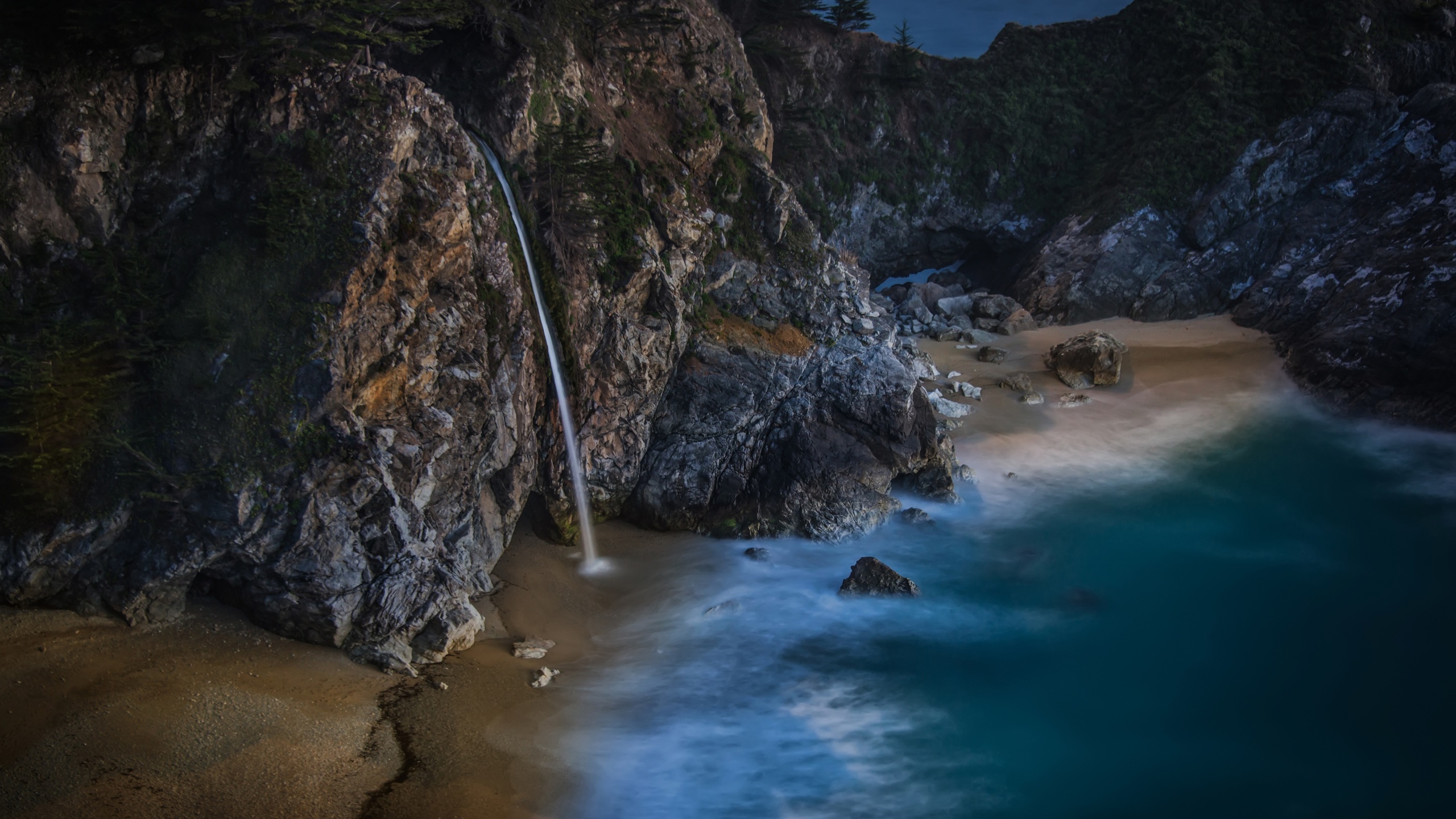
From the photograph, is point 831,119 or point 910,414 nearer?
point 910,414

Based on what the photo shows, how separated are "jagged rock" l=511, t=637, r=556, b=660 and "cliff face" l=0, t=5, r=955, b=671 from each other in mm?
590

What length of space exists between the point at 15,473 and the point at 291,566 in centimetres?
272

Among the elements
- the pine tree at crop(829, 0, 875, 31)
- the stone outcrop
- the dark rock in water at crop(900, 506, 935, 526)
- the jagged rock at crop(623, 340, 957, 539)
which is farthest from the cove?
the pine tree at crop(829, 0, 875, 31)

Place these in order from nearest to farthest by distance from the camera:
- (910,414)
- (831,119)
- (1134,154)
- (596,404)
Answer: (596,404) < (910,414) < (1134,154) < (831,119)

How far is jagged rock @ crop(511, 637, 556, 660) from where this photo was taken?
970 centimetres

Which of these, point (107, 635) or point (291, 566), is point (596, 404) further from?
point (107, 635)

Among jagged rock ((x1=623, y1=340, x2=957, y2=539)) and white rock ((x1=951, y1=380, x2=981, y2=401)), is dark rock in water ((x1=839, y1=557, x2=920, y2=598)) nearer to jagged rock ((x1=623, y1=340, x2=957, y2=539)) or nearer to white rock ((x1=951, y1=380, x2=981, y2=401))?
jagged rock ((x1=623, y1=340, x2=957, y2=539))

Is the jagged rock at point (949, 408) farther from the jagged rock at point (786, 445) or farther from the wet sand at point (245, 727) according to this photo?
the wet sand at point (245, 727)

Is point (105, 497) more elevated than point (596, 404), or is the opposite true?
point (596, 404)

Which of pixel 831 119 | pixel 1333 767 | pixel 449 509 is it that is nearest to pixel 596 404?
pixel 449 509

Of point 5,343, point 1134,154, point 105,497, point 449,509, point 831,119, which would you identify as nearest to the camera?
point 5,343

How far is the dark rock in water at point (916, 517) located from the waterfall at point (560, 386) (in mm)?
5310

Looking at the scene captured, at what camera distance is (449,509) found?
1045cm

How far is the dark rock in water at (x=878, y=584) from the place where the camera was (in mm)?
11680
